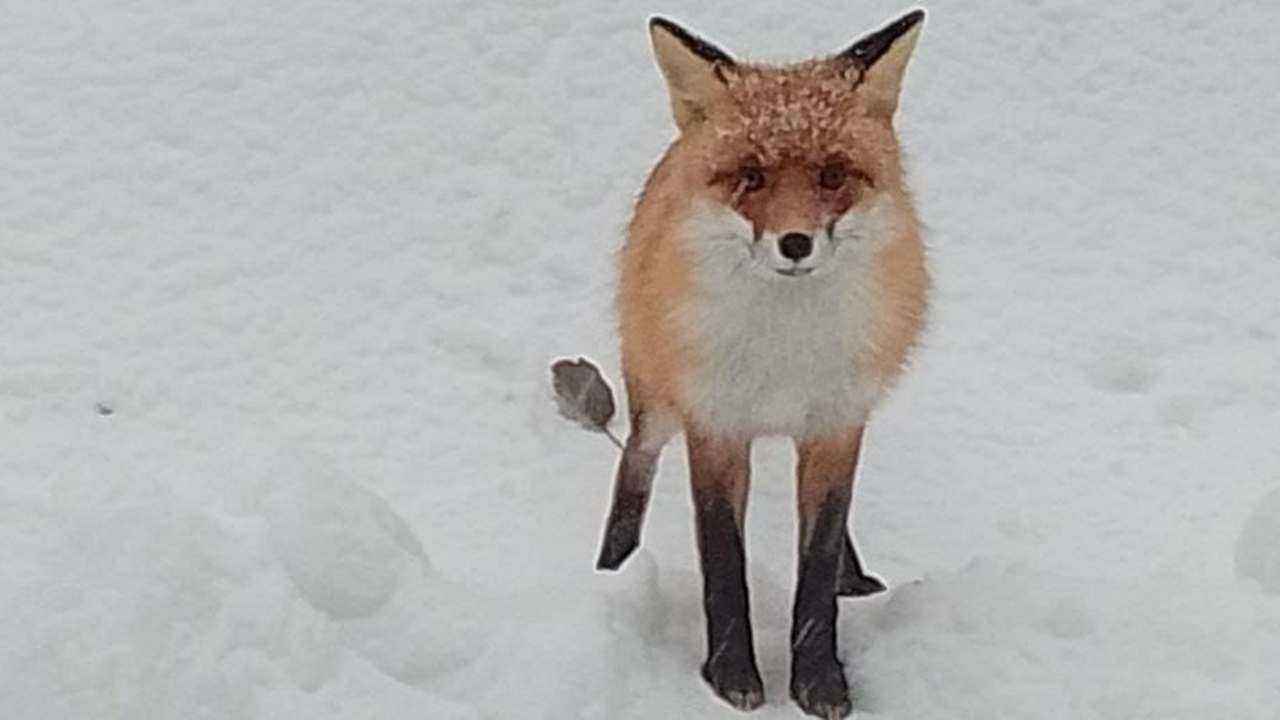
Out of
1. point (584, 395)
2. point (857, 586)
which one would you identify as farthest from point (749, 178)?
point (584, 395)

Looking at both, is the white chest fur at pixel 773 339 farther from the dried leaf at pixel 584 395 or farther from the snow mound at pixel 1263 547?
the dried leaf at pixel 584 395

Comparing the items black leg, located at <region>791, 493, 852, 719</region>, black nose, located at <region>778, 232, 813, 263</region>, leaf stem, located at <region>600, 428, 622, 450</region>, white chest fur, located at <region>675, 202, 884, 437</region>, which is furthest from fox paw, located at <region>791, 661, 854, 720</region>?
leaf stem, located at <region>600, 428, 622, 450</region>

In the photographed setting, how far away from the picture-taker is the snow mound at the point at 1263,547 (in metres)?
3.72

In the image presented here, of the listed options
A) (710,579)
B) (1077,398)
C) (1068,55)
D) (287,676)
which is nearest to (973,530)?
(1077,398)

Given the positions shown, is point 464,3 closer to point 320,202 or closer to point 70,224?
point 320,202

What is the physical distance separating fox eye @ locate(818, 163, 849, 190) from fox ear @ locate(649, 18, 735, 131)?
0.82 ft

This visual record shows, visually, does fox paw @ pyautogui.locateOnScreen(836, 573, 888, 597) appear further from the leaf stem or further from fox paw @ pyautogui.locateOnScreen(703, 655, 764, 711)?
the leaf stem

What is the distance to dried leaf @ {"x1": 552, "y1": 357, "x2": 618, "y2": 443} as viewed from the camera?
4406 mm

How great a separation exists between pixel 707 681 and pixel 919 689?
13.3 inches

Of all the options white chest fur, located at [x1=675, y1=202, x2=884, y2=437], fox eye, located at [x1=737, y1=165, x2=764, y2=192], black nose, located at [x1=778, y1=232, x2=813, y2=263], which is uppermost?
fox eye, located at [x1=737, y1=165, x2=764, y2=192]

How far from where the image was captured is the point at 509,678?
10.3 ft

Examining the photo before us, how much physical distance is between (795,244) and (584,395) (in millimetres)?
1556

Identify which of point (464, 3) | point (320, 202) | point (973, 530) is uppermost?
point (464, 3)

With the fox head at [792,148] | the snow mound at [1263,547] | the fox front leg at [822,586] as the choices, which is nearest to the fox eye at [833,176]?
the fox head at [792,148]
